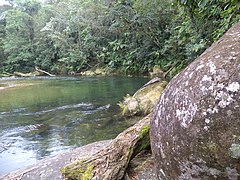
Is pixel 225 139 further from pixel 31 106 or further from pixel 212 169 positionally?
pixel 31 106

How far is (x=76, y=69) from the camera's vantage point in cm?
2902

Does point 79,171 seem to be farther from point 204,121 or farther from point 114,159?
point 204,121

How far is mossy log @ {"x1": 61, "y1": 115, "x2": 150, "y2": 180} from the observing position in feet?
9.42

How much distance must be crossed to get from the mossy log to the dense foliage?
7.35m

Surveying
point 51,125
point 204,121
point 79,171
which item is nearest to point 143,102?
point 51,125

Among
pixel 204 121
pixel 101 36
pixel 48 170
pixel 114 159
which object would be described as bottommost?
pixel 48 170

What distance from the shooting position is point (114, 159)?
2955 millimetres

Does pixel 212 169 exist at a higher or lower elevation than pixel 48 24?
lower

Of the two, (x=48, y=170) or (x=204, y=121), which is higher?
(x=204, y=121)

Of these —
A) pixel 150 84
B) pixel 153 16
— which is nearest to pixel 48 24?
pixel 153 16

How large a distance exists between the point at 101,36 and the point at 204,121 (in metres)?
25.7

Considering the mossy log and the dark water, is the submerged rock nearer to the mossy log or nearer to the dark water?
the dark water

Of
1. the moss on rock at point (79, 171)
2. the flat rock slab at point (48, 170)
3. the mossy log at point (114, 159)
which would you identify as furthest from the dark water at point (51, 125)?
the mossy log at point (114, 159)

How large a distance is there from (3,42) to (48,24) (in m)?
10.00
